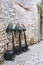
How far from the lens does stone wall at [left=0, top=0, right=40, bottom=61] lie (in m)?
3.49

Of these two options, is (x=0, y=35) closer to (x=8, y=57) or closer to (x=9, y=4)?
(x=8, y=57)

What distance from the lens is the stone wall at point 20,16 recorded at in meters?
3.49

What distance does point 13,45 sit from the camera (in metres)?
3.99

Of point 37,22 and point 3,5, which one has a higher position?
point 3,5

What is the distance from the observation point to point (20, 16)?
472 centimetres

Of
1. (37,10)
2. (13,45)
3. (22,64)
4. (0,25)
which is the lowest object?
(22,64)

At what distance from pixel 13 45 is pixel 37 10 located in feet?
6.72

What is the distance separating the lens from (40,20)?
5.84 meters

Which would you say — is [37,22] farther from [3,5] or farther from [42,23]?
[3,5]

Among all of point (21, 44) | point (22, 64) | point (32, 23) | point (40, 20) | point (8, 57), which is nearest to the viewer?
point (22, 64)

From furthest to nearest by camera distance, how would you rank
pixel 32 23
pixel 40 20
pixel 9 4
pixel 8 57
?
pixel 40 20 < pixel 32 23 < pixel 9 4 < pixel 8 57

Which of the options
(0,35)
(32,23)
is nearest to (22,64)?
(0,35)

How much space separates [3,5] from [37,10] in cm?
221

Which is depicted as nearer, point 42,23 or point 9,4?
point 9,4
